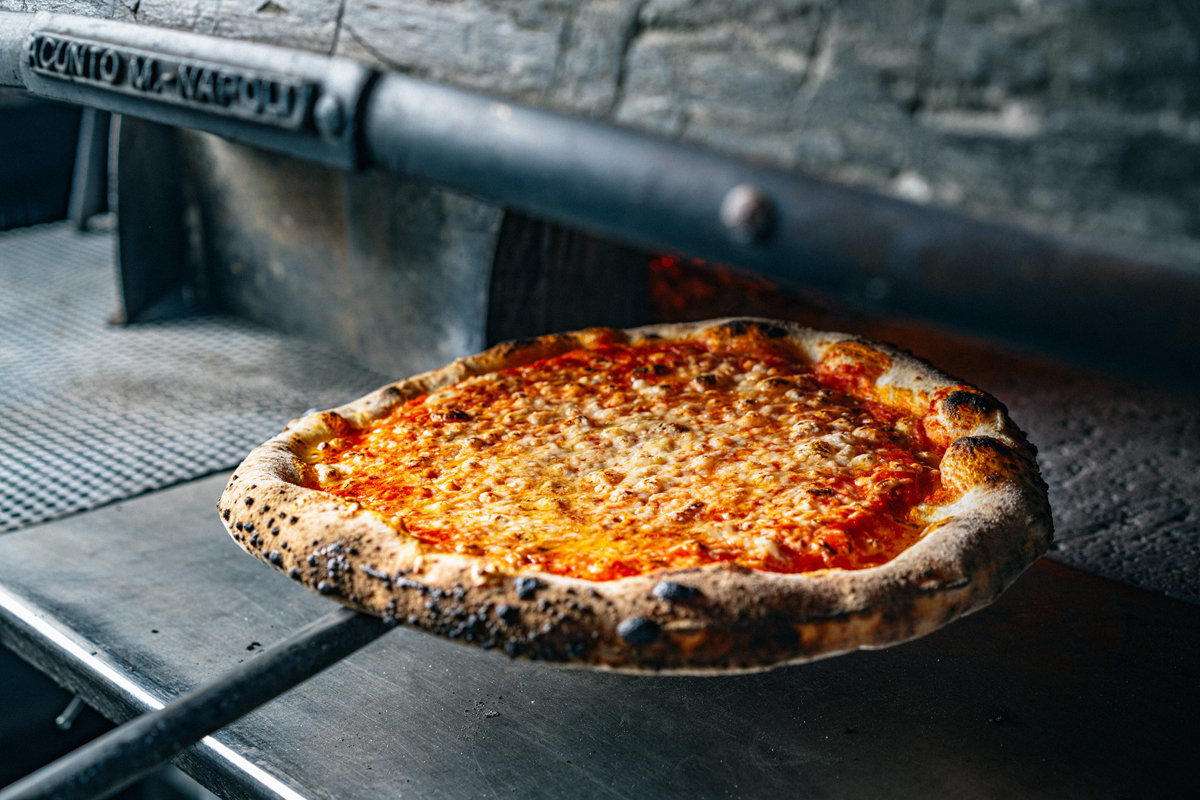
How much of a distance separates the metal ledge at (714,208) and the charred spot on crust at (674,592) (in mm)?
542

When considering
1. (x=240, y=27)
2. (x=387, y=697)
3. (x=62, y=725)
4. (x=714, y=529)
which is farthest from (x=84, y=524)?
(x=714, y=529)

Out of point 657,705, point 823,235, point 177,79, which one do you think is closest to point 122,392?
point 177,79

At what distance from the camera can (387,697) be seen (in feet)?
6.80

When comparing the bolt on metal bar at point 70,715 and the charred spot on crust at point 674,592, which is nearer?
the charred spot on crust at point 674,592

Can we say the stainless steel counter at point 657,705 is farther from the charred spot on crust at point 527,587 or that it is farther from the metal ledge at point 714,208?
the metal ledge at point 714,208

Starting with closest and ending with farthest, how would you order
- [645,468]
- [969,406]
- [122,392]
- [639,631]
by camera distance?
1. [639,631]
2. [645,468]
3. [969,406]
4. [122,392]

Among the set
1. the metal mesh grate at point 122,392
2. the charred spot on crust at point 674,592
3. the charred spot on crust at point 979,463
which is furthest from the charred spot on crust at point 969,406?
the metal mesh grate at point 122,392

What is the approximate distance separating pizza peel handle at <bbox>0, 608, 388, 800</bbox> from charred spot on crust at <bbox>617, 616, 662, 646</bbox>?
439 millimetres

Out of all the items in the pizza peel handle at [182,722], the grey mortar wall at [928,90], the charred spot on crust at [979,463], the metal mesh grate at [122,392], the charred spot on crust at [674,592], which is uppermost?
the grey mortar wall at [928,90]

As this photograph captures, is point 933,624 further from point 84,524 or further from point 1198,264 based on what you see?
point 84,524

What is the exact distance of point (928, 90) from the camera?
1257 millimetres

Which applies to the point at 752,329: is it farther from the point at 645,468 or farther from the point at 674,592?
the point at 674,592

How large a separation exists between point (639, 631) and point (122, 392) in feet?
9.07

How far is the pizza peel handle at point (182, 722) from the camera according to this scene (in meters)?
1.32
